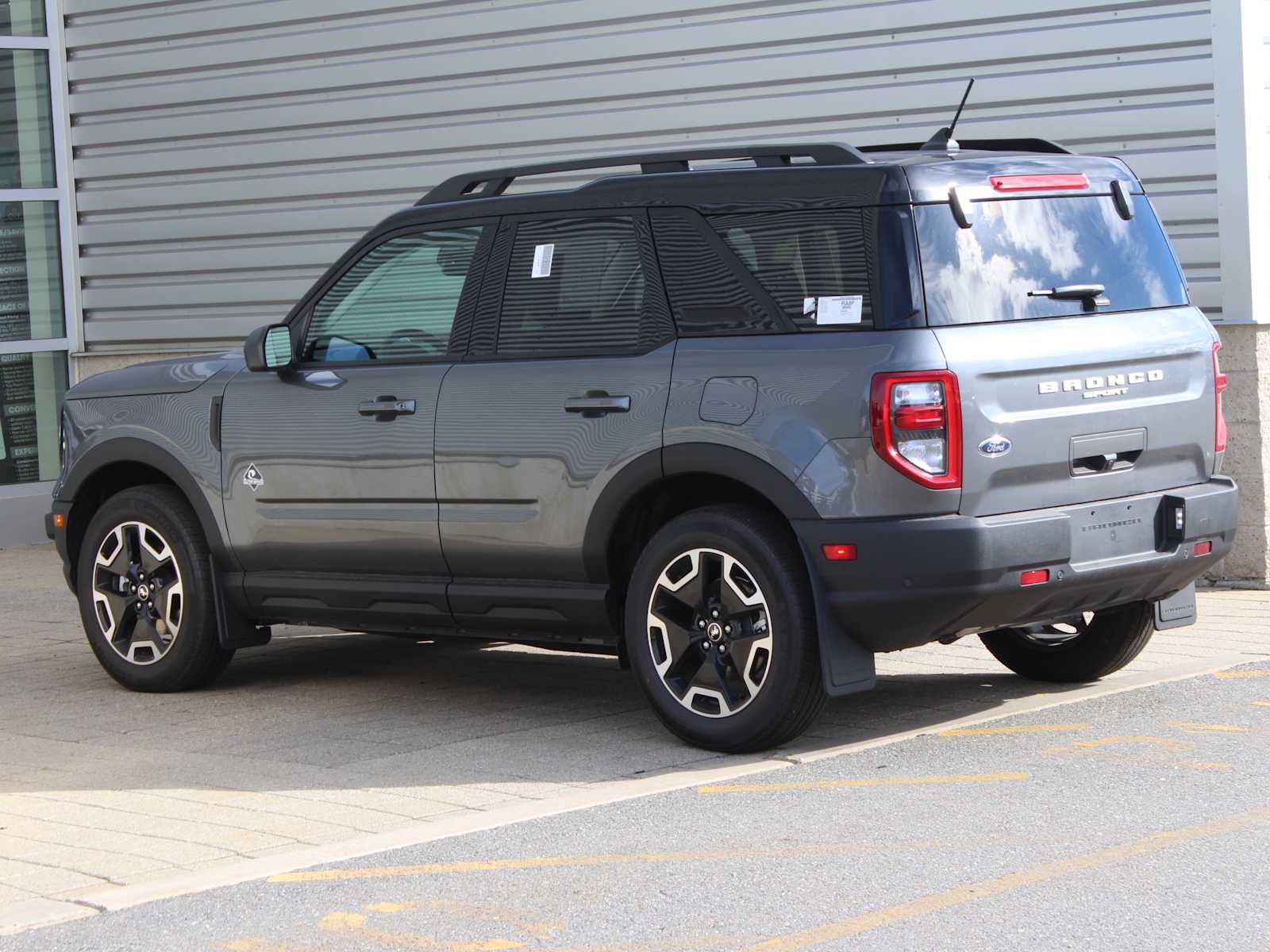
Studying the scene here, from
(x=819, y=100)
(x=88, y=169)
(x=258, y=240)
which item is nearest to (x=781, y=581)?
(x=819, y=100)

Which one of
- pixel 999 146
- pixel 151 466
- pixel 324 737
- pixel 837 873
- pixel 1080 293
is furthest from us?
pixel 151 466

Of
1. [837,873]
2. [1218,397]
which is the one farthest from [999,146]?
[837,873]

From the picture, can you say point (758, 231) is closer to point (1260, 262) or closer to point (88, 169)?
point (1260, 262)

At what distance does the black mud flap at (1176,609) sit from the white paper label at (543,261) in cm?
246

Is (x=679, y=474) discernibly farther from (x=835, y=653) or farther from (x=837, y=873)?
(x=837, y=873)

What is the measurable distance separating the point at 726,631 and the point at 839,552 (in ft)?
1.69

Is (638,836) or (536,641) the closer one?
(638,836)

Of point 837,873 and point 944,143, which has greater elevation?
point 944,143

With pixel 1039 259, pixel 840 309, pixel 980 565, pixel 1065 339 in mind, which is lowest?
pixel 980 565

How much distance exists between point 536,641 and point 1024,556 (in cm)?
183

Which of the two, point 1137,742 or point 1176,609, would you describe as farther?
point 1176,609

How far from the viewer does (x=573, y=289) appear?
22.4ft

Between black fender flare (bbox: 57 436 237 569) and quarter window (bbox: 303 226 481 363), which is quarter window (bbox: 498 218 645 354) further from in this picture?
black fender flare (bbox: 57 436 237 569)

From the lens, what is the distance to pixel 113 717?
7.49 metres
